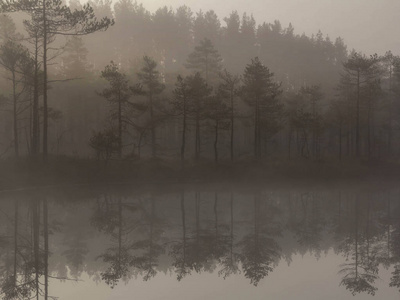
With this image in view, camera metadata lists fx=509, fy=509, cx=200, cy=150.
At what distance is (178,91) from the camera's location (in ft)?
143

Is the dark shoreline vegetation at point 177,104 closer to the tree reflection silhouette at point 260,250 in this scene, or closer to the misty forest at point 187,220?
the misty forest at point 187,220

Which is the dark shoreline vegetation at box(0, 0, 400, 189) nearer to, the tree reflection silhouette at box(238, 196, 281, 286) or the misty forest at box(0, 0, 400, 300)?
the misty forest at box(0, 0, 400, 300)

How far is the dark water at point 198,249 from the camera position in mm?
9312

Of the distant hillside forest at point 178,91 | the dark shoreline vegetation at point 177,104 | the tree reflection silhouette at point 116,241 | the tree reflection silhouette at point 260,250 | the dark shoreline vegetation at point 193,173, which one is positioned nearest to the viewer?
the tree reflection silhouette at point 116,241

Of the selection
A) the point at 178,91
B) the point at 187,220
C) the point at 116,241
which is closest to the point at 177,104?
the point at 178,91

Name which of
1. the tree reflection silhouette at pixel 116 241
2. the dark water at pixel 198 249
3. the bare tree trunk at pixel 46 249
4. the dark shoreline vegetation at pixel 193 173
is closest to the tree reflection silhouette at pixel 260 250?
the dark water at pixel 198 249

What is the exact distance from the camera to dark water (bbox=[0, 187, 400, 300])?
30.6 feet

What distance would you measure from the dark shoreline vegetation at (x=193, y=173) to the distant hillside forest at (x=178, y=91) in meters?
2.01

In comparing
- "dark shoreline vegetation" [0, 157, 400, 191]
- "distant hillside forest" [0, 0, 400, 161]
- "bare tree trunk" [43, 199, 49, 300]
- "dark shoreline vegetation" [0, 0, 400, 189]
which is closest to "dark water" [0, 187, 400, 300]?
"bare tree trunk" [43, 199, 49, 300]

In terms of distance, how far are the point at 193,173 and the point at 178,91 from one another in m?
9.38

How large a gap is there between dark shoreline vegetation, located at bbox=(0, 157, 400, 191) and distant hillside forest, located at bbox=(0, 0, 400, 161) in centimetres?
201

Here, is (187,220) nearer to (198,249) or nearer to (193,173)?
(198,249)

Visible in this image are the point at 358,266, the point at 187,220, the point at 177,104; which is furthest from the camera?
the point at 177,104

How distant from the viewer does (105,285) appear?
9.52 metres
